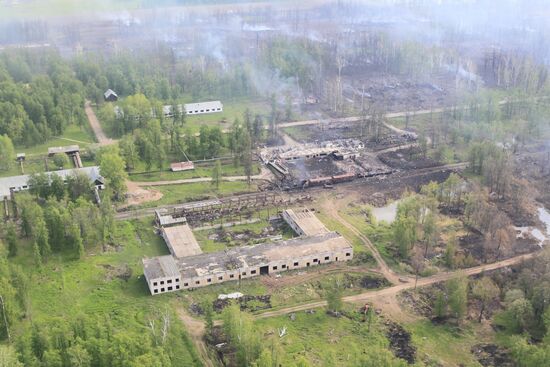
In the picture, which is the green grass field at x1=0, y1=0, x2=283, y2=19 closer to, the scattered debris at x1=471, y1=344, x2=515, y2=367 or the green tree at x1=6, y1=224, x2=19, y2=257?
the green tree at x1=6, y1=224, x2=19, y2=257

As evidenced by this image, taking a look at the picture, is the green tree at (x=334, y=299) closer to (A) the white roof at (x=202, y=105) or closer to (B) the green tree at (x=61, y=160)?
(B) the green tree at (x=61, y=160)

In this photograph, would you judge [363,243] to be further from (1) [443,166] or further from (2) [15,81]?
(2) [15,81]

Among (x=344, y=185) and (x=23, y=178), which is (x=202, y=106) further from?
(x=23, y=178)

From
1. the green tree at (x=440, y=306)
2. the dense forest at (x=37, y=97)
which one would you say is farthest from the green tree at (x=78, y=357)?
the dense forest at (x=37, y=97)

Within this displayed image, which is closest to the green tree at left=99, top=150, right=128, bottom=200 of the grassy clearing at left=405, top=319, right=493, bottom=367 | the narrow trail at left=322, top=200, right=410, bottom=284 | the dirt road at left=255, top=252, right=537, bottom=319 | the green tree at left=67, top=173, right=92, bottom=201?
the green tree at left=67, top=173, right=92, bottom=201

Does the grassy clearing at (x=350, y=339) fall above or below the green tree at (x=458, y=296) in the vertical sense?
below

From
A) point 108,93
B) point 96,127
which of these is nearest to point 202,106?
point 108,93
